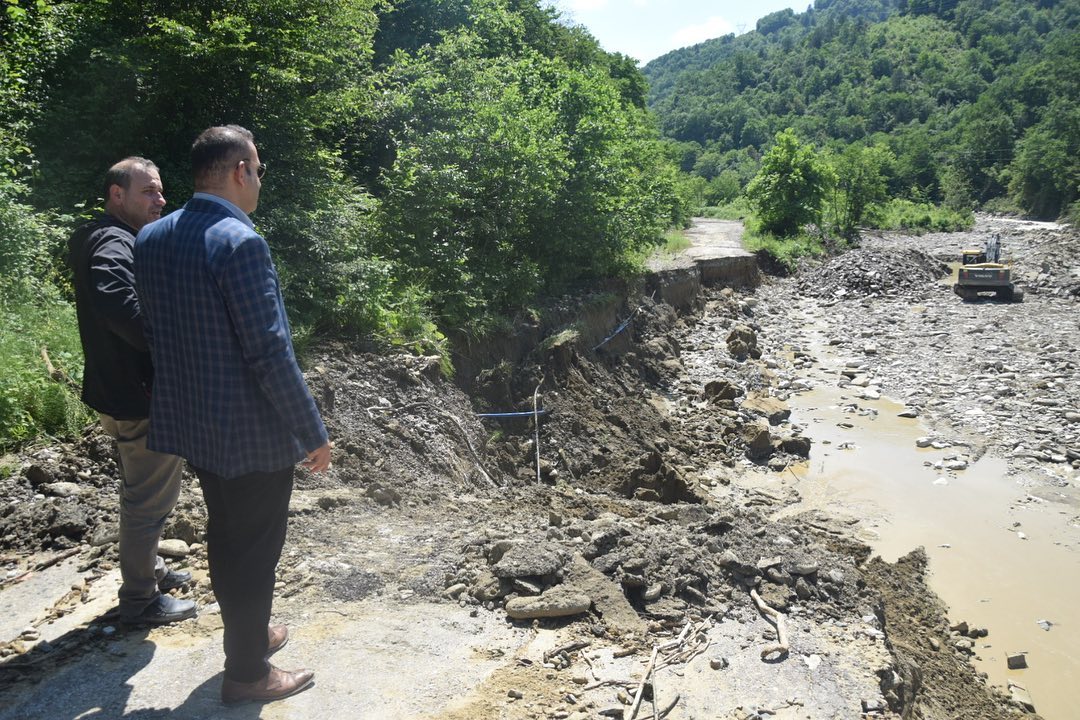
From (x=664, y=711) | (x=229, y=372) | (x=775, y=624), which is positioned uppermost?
(x=229, y=372)

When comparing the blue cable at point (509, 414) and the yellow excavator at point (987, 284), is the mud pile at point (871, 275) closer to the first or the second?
the yellow excavator at point (987, 284)

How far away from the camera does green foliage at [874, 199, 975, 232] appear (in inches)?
1873

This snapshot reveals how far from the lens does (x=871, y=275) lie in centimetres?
2795

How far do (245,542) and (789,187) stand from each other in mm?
32437

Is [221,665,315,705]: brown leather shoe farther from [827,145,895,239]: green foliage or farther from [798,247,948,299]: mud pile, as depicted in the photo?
[827,145,895,239]: green foliage

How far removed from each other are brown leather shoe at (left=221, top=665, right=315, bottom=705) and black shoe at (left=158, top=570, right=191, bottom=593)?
1.03 m

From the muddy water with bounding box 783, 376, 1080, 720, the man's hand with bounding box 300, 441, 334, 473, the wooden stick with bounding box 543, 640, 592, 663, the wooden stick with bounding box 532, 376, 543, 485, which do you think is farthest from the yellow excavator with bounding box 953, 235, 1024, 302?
the man's hand with bounding box 300, 441, 334, 473

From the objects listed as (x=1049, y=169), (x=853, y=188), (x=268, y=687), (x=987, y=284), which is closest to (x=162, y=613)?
(x=268, y=687)

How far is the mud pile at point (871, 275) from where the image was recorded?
27.1m

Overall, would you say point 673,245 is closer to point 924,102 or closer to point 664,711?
point 664,711

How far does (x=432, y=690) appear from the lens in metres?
3.75

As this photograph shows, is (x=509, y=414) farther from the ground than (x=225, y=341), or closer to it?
closer to it

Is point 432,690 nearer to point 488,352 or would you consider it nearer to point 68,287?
point 68,287

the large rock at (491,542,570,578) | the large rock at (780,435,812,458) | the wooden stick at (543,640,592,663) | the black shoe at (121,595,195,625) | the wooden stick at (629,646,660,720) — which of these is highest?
the black shoe at (121,595,195,625)
